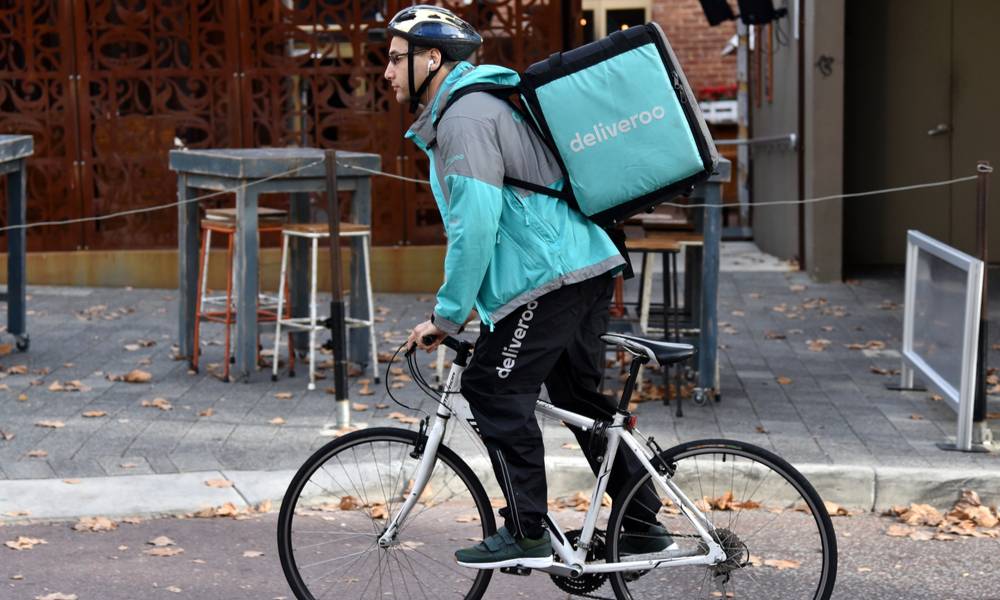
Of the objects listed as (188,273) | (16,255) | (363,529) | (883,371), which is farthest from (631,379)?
(16,255)

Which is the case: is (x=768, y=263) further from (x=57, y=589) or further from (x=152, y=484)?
(x=57, y=589)

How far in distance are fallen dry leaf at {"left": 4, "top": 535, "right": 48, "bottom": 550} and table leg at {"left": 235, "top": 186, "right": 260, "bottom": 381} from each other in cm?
295

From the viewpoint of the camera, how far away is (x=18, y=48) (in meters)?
12.8

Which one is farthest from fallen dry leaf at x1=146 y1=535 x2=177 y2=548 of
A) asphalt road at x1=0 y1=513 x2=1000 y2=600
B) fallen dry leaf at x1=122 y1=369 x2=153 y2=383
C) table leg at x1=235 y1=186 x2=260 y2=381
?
fallen dry leaf at x1=122 y1=369 x2=153 y2=383

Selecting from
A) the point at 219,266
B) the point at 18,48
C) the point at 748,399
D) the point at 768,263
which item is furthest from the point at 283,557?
the point at 768,263

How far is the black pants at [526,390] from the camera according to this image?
4625 mm

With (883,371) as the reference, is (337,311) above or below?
above

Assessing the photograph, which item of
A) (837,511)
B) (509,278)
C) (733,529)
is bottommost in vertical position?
(837,511)

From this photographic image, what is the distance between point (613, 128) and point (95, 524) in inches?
115

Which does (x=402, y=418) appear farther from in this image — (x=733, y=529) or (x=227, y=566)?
(x=733, y=529)

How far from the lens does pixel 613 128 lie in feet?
15.3

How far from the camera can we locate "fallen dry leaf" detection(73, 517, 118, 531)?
6.24m

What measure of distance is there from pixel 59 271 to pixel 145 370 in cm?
388

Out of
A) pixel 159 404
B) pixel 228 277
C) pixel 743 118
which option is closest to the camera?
pixel 159 404
